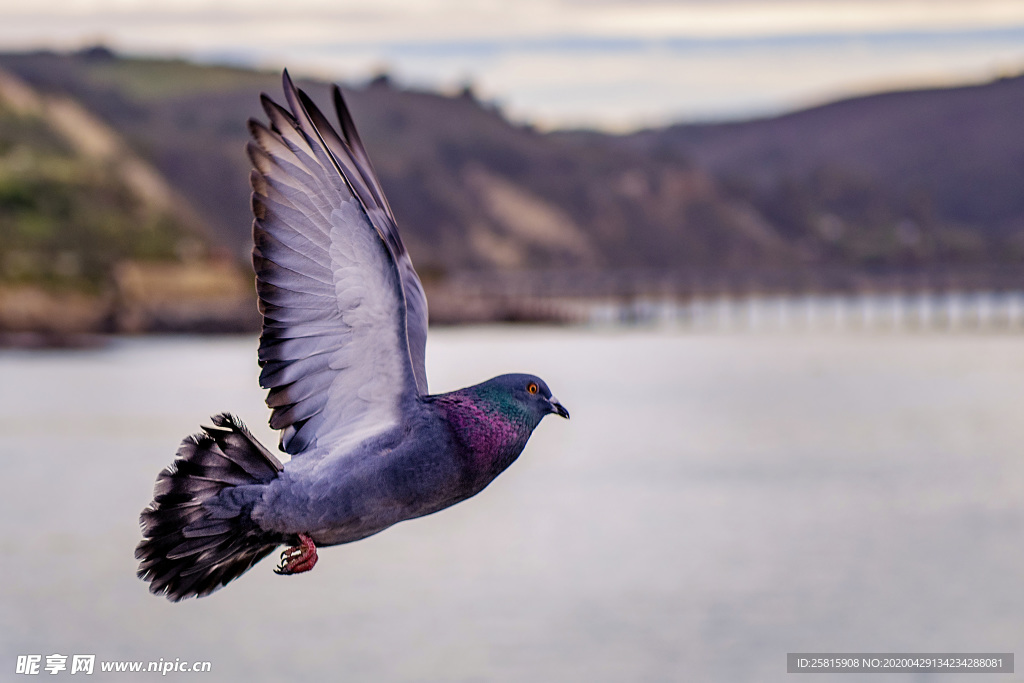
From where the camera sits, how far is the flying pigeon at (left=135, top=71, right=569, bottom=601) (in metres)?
4.81

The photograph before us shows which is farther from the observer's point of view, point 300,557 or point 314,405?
point 314,405

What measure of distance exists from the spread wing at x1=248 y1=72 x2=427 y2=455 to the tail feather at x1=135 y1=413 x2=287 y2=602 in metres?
0.15

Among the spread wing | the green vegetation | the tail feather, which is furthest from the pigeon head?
the green vegetation

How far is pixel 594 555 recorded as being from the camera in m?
52.4

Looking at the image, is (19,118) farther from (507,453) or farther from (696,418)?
(507,453)

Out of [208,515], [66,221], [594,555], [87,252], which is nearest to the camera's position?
[208,515]

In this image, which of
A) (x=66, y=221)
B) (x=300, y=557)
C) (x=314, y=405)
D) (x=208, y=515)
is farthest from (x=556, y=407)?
(x=66, y=221)

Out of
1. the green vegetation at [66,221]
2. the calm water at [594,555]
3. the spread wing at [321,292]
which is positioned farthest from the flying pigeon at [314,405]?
the green vegetation at [66,221]

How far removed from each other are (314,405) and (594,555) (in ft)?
157

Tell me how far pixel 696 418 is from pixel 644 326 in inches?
3858

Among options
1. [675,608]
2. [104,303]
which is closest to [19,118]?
[104,303]

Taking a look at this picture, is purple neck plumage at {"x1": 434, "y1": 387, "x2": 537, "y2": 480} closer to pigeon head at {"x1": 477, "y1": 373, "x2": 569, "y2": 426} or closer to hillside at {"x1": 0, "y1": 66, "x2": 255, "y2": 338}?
pigeon head at {"x1": 477, "y1": 373, "x2": 569, "y2": 426}

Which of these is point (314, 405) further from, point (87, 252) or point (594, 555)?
point (87, 252)

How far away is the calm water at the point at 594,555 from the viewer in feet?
136
